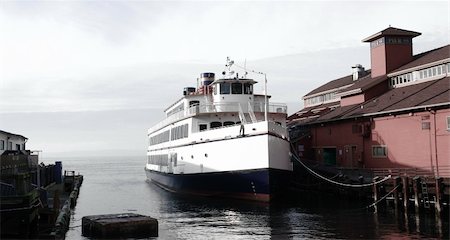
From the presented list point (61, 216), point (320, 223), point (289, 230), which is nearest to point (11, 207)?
point (61, 216)

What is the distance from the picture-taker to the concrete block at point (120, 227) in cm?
1952

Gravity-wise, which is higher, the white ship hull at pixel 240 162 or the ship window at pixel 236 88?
the ship window at pixel 236 88

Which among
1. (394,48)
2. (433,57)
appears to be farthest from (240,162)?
(394,48)

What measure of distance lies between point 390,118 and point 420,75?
5940 mm

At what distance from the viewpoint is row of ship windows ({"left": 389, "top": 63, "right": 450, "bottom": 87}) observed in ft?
115

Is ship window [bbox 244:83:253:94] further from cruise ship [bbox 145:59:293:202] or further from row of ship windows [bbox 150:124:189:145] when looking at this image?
row of ship windows [bbox 150:124:189:145]

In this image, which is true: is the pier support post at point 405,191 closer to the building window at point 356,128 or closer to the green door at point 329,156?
the building window at point 356,128

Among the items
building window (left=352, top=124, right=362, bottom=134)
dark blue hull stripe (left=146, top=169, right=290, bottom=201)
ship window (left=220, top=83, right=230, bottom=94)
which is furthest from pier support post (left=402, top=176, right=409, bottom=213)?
ship window (left=220, top=83, right=230, bottom=94)

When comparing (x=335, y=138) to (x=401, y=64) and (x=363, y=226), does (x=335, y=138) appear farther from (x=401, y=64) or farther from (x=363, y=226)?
(x=363, y=226)

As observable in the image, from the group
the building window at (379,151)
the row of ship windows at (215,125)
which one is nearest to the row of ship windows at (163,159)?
the row of ship windows at (215,125)

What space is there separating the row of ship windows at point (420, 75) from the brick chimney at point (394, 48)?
2.02 m

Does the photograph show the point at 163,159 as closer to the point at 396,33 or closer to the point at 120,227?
the point at 396,33

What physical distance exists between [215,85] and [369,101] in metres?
13.5

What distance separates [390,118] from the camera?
33.9 metres
